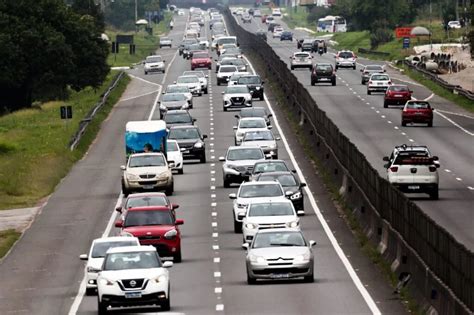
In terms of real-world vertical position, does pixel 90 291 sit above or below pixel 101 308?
below

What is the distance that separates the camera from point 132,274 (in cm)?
3222

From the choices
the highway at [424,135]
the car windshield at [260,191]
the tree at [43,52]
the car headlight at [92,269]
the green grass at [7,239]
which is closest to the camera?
the car headlight at [92,269]

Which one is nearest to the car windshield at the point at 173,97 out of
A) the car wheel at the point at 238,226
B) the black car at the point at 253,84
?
the black car at the point at 253,84

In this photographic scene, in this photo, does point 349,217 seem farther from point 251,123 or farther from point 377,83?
point 377,83

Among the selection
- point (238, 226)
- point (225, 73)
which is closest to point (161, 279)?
point (238, 226)

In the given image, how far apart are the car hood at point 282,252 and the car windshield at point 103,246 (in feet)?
9.42

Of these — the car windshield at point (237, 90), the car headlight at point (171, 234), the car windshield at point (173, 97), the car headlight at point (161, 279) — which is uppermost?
the car headlight at point (161, 279)

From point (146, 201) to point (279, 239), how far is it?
9.02 m

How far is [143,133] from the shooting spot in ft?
210

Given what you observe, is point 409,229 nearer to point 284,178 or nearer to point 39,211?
point 284,178

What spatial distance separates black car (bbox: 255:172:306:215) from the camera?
51.4 m

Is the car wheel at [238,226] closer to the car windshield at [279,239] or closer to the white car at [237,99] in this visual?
the car windshield at [279,239]

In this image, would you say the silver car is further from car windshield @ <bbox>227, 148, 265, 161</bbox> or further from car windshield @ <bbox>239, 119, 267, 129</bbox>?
car windshield @ <bbox>239, 119, 267, 129</bbox>

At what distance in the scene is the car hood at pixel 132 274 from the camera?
3212 cm
